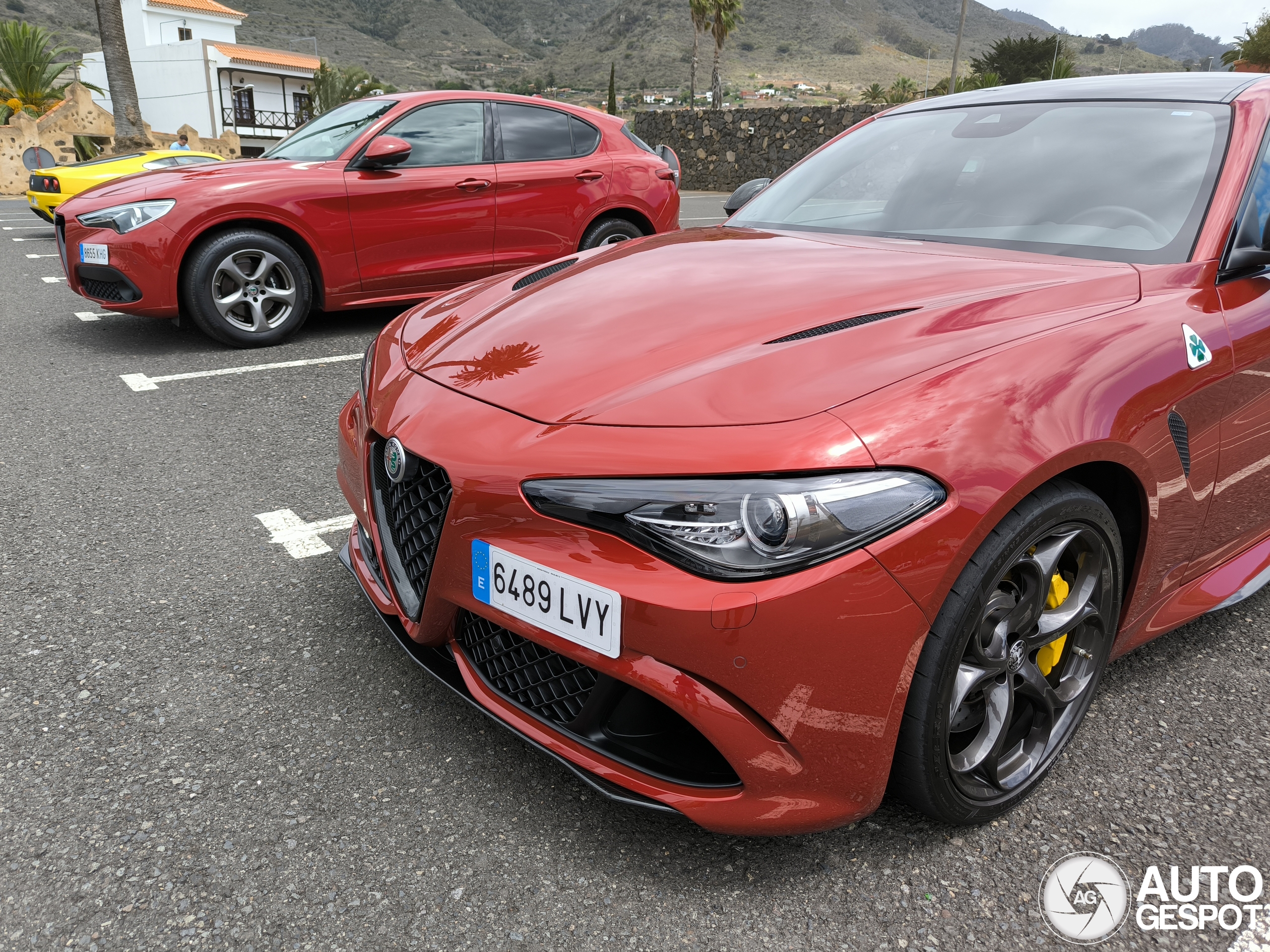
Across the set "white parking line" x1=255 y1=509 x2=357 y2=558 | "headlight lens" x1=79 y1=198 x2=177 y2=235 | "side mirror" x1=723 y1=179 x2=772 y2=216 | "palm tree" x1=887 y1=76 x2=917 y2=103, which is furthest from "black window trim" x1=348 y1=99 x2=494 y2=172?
"palm tree" x1=887 y1=76 x2=917 y2=103

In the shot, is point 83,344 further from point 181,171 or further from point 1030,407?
point 1030,407

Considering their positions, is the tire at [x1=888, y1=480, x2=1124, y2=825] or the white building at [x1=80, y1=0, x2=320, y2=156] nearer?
the tire at [x1=888, y1=480, x2=1124, y2=825]

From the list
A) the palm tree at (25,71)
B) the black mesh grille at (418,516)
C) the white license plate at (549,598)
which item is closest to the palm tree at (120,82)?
the palm tree at (25,71)

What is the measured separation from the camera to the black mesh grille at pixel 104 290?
5.44 metres

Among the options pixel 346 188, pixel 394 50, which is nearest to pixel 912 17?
pixel 394 50

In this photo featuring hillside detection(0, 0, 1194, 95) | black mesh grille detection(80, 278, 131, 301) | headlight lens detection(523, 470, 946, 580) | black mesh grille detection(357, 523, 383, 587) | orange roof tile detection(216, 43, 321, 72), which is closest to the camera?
headlight lens detection(523, 470, 946, 580)

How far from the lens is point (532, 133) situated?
21.1ft

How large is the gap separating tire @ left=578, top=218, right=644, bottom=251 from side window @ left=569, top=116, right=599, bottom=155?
496 mm

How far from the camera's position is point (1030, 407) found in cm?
167

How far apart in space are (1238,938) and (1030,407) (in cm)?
103

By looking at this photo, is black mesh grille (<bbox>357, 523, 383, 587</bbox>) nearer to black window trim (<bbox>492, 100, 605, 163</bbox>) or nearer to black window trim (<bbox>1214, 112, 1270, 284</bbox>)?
black window trim (<bbox>1214, 112, 1270, 284</bbox>)

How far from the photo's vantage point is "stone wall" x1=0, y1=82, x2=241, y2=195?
67.4 feet

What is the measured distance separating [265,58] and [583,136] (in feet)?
180

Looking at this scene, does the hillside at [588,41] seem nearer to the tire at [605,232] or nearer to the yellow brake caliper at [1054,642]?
the tire at [605,232]
